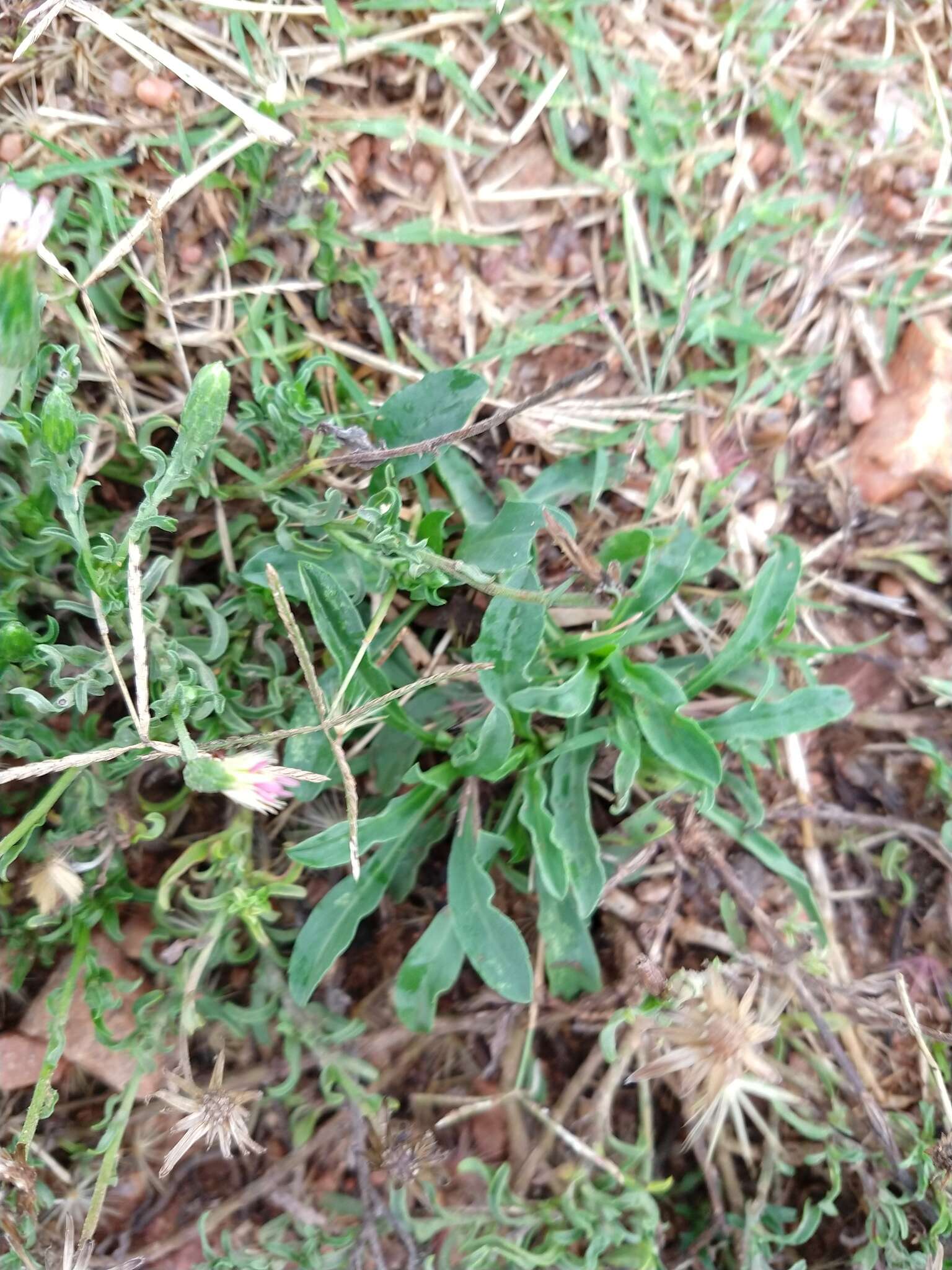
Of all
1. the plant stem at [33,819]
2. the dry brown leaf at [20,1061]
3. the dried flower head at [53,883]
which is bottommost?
the dry brown leaf at [20,1061]

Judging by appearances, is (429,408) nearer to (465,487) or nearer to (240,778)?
(465,487)

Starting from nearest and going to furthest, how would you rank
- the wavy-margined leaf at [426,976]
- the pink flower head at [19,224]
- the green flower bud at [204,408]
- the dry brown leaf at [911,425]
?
the pink flower head at [19,224], the green flower bud at [204,408], the wavy-margined leaf at [426,976], the dry brown leaf at [911,425]

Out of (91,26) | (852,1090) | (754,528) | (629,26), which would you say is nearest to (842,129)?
(629,26)

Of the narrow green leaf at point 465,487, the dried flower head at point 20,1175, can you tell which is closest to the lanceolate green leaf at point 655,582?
the narrow green leaf at point 465,487

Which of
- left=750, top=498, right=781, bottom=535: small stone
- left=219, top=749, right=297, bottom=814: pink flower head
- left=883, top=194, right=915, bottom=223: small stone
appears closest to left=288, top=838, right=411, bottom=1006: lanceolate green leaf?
left=219, top=749, right=297, bottom=814: pink flower head

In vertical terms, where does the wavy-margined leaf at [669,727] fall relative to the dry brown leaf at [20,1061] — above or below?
above

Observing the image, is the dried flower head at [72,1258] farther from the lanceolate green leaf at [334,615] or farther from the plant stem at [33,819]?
the lanceolate green leaf at [334,615]

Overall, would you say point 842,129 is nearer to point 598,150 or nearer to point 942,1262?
point 598,150
